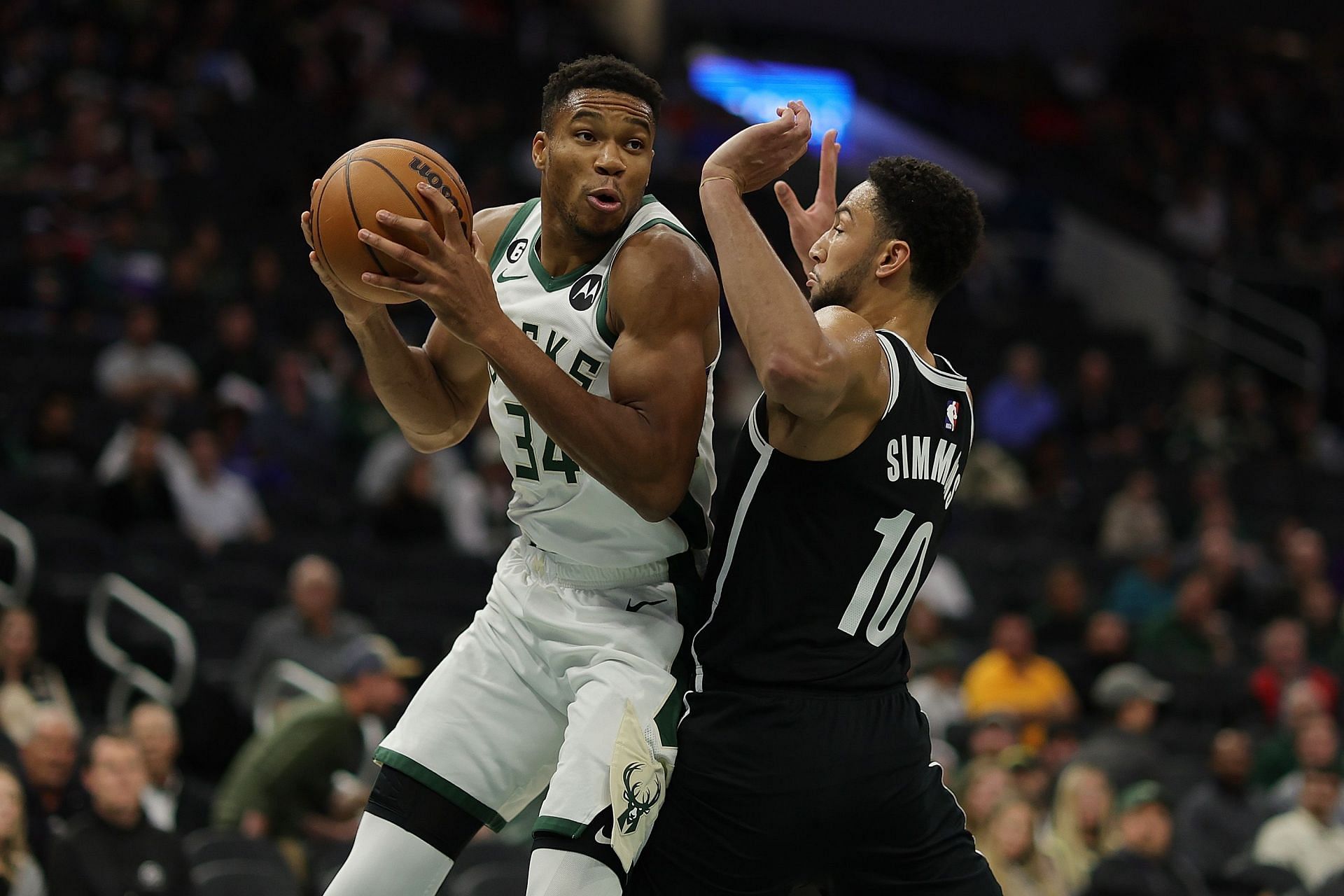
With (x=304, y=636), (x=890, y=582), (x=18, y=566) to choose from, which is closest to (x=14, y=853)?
(x=304, y=636)

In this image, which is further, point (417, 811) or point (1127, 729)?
point (1127, 729)

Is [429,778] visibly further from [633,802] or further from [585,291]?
[585,291]

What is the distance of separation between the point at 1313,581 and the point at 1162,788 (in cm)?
430

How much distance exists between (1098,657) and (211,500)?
5.65 m

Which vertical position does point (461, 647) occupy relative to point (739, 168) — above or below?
below

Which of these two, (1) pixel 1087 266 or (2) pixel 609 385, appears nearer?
(2) pixel 609 385

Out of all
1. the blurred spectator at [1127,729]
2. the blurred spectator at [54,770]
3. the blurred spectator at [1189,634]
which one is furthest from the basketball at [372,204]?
the blurred spectator at [1189,634]

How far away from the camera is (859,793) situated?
344 centimetres

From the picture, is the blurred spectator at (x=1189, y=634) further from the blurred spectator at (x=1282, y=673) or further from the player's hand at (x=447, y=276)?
the player's hand at (x=447, y=276)

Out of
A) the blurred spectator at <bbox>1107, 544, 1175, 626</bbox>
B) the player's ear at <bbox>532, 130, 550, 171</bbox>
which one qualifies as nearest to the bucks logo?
the player's ear at <bbox>532, 130, 550, 171</bbox>

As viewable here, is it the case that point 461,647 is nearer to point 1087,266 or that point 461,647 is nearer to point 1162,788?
point 1162,788

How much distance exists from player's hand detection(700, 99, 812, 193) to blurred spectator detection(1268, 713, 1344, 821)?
6.37 m

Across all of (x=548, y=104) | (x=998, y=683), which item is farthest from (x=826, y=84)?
(x=548, y=104)

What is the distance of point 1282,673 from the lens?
1068 centimetres
